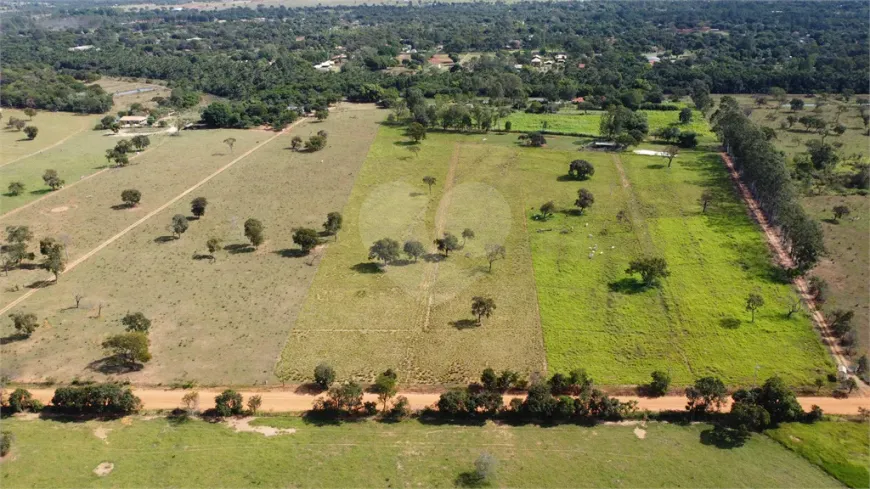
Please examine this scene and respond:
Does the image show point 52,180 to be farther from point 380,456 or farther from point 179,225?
point 380,456

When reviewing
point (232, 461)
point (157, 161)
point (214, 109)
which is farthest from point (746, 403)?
point (214, 109)

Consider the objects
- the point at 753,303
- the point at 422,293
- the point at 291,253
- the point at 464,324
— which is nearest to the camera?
the point at 753,303

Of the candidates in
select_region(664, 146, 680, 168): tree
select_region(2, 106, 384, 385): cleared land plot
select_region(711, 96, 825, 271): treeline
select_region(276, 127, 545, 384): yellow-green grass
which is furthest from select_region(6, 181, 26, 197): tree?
select_region(711, 96, 825, 271): treeline

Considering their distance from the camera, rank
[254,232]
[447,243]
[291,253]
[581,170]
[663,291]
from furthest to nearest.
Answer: [581,170]
[291,253]
[254,232]
[447,243]
[663,291]

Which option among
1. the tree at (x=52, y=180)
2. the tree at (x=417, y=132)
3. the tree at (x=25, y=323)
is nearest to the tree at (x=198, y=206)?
the tree at (x=52, y=180)

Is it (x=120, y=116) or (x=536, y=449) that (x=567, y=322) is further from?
(x=120, y=116)

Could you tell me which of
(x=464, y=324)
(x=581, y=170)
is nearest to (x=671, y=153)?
(x=581, y=170)

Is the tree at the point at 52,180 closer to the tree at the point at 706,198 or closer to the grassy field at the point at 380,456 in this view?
the grassy field at the point at 380,456
